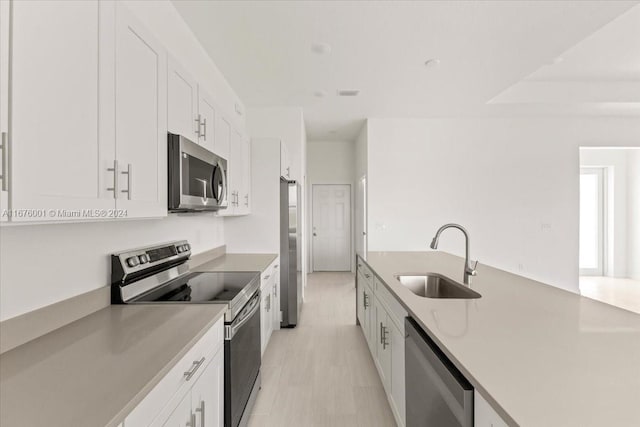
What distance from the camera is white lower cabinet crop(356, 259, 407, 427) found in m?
1.70

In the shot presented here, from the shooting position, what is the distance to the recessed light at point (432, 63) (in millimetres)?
3256

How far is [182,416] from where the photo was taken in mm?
1094

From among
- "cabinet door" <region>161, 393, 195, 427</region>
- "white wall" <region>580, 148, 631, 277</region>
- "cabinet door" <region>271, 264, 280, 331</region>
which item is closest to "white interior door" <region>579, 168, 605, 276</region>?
"white wall" <region>580, 148, 631, 277</region>

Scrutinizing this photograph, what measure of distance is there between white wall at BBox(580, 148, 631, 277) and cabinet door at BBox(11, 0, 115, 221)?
8309 millimetres

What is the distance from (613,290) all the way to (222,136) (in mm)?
6971

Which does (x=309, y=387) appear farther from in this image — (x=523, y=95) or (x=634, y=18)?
(x=523, y=95)

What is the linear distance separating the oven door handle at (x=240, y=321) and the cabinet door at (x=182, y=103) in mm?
1076

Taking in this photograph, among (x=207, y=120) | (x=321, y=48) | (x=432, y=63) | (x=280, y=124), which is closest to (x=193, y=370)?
(x=207, y=120)

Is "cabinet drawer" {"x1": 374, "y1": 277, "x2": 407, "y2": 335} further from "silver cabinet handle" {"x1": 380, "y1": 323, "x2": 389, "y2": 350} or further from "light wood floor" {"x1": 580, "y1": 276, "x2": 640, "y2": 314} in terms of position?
"light wood floor" {"x1": 580, "y1": 276, "x2": 640, "y2": 314}

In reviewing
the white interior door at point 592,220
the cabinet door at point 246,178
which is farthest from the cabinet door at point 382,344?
the white interior door at point 592,220

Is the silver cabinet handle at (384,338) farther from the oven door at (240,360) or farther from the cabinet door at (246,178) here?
the cabinet door at (246,178)

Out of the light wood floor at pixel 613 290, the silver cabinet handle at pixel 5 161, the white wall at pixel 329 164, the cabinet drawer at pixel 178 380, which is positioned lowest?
the light wood floor at pixel 613 290

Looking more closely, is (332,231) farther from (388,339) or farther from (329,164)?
(388,339)

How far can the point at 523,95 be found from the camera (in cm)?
462
